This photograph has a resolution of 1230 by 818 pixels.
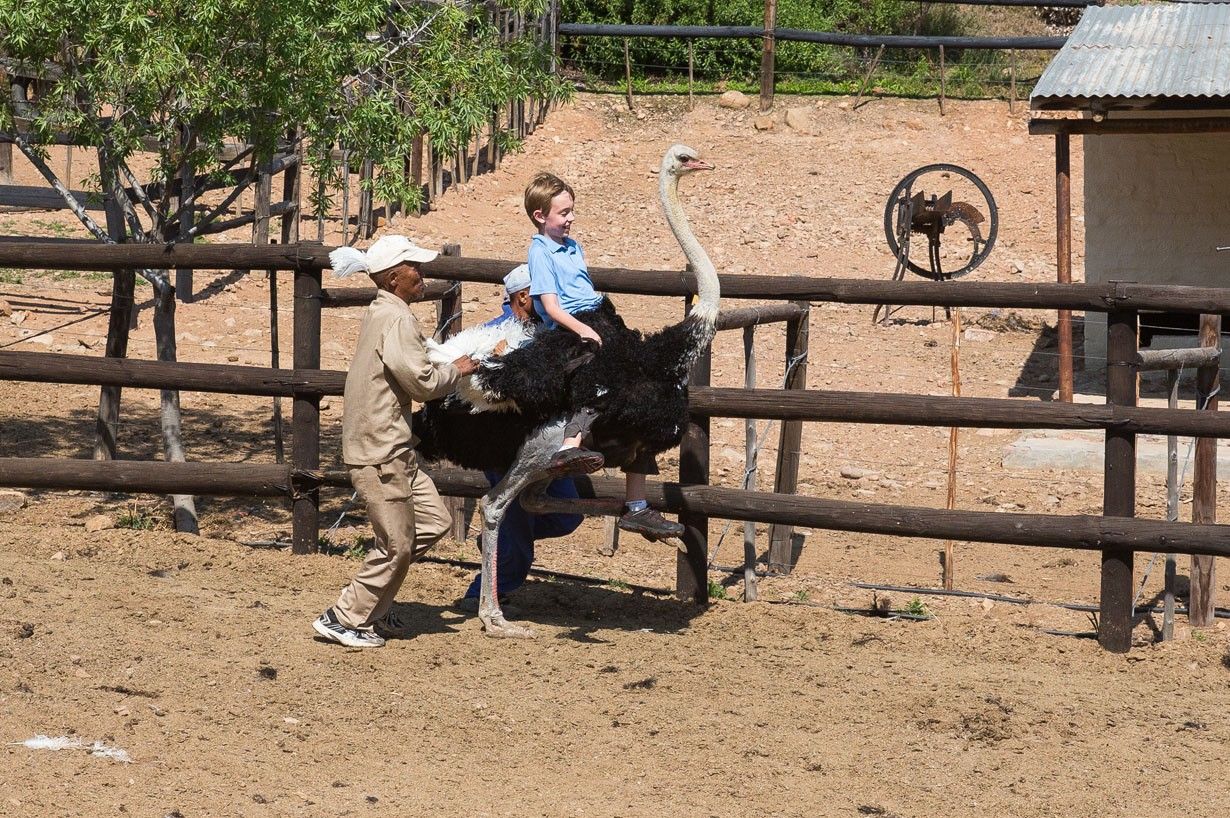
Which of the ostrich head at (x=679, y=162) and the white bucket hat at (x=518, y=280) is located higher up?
the ostrich head at (x=679, y=162)

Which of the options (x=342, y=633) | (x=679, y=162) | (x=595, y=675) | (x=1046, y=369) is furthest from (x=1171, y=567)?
(x=1046, y=369)

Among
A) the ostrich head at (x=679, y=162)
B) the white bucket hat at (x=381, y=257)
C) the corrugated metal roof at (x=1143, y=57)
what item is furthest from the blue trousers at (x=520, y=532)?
the corrugated metal roof at (x=1143, y=57)

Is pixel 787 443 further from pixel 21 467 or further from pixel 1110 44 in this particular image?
pixel 1110 44

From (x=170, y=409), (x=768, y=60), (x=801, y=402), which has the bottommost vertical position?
(x=170, y=409)

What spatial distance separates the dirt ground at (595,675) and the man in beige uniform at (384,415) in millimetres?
204

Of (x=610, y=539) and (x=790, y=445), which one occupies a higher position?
(x=790, y=445)

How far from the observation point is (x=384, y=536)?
5594 mm

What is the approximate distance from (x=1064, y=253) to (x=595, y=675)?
742cm

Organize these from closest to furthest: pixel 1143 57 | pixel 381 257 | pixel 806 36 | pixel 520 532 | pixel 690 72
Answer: pixel 381 257, pixel 520 532, pixel 1143 57, pixel 806 36, pixel 690 72

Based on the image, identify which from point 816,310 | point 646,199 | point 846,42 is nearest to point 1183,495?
point 816,310

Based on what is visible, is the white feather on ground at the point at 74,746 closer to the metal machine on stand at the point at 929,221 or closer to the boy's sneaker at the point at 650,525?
the boy's sneaker at the point at 650,525

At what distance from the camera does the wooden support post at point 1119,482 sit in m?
6.14

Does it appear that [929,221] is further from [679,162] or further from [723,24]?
[723,24]

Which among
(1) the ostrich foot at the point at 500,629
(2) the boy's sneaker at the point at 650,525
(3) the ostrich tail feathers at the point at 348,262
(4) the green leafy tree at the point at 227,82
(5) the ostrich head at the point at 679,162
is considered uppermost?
(4) the green leafy tree at the point at 227,82
